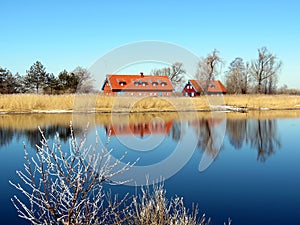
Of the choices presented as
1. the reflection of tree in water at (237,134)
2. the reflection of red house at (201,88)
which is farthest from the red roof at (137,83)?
the reflection of tree in water at (237,134)

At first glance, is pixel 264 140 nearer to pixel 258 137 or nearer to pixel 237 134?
pixel 258 137

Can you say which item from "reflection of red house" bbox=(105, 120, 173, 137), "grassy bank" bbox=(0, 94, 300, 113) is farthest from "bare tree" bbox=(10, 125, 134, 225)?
"grassy bank" bbox=(0, 94, 300, 113)

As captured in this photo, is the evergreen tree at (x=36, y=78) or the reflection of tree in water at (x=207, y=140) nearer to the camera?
the reflection of tree in water at (x=207, y=140)

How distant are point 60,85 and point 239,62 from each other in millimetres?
22168

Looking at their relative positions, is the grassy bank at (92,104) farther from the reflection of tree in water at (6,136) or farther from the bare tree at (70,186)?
the bare tree at (70,186)

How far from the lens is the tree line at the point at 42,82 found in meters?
33.0

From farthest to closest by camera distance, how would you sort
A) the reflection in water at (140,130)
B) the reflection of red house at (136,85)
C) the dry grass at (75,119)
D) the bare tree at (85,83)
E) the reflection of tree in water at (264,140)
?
the bare tree at (85,83), the reflection of red house at (136,85), the dry grass at (75,119), the reflection in water at (140,130), the reflection of tree in water at (264,140)

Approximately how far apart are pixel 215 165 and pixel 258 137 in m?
4.69

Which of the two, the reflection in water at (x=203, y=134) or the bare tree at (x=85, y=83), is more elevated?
the bare tree at (x=85, y=83)

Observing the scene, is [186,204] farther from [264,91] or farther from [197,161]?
[264,91]

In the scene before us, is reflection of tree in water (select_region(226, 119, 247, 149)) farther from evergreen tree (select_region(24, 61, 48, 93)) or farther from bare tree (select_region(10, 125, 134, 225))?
evergreen tree (select_region(24, 61, 48, 93))

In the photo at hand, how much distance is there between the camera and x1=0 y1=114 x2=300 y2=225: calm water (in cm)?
464

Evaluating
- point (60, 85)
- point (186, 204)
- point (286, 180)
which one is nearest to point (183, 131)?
point (286, 180)

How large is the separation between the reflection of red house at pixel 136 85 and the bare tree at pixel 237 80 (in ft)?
30.7
